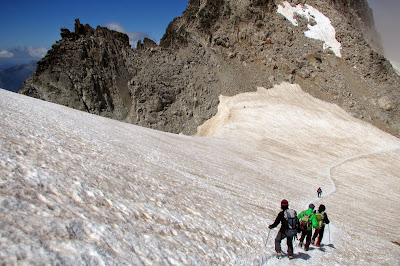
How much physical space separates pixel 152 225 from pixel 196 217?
224 cm

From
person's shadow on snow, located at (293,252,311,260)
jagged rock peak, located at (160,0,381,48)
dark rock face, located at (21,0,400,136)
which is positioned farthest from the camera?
jagged rock peak, located at (160,0,381,48)

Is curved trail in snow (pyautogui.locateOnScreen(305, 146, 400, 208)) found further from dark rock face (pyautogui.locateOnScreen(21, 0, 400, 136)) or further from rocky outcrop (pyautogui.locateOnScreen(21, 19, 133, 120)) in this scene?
rocky outcrop (pyautogui.locateOnScreen(21, 19, 133, 120))

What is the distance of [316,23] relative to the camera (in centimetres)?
8388

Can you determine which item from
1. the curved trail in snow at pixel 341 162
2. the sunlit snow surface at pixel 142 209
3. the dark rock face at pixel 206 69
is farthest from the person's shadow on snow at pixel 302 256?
the dark rock face at pixel 206 69

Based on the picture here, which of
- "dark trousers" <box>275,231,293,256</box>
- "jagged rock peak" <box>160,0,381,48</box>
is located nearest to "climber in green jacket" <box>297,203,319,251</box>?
"dark trousers" <box>275,231,293,256</box>

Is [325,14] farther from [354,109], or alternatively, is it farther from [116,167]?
[116,167]

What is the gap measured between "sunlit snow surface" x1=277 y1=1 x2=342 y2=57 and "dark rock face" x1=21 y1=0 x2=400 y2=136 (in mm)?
1563

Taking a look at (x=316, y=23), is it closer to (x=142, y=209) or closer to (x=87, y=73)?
(x=87, y=73)

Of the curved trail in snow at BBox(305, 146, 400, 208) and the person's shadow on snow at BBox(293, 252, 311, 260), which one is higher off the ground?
the curved trail in snow at BBox(305, 146, 400, 208)

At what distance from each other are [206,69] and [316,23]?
124 ft

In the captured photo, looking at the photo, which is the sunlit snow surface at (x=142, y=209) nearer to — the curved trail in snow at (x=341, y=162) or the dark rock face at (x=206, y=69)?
the curved trail in snow at (x=341, y=162)

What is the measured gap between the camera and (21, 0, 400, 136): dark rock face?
64.7 m

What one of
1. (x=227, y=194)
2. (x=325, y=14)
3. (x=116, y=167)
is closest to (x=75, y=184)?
(x=116, y=167)

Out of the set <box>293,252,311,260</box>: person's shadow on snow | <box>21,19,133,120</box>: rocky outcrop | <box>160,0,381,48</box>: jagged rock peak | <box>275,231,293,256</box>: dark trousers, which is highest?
<box>160,0,381,48</box>: jagged rock peak
